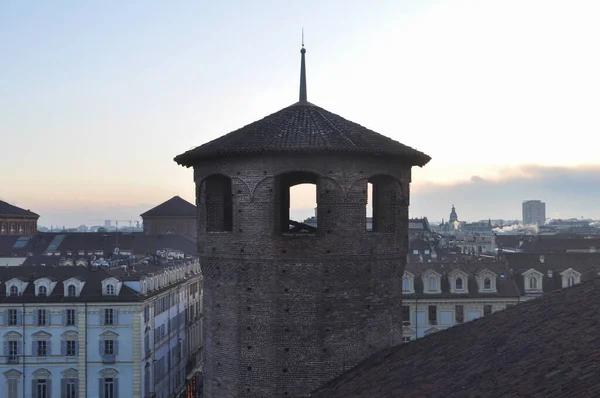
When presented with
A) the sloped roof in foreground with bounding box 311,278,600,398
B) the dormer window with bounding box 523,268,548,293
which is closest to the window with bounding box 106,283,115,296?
the dormer window with bounding box 523,268,548,293

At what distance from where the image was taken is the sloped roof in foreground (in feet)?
26.0

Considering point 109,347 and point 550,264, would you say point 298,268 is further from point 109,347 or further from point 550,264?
point 550,264

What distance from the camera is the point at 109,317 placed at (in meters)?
40.3

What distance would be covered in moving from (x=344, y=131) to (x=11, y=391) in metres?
35.5

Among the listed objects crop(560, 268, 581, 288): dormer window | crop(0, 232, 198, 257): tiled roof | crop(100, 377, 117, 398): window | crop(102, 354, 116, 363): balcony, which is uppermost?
crop(0, 232, 198, 257): tiled roof

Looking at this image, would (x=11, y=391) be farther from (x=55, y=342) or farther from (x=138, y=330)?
(x=138, y=330)

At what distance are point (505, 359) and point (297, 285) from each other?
494 centimetres

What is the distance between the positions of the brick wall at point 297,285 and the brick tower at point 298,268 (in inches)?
0.8

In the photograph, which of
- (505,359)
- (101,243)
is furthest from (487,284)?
(101,243)

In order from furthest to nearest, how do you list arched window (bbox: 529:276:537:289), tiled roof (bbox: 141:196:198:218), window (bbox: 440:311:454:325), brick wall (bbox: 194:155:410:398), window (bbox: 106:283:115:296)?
1. tiled roof (bbox: 141:196:198:218)
2. arched window (bbox: 529:276:537:289)
3. window (bbox: 440:311:454:325)
4. window (bbox: 106:283:115:296)
5. brick wall (bbox: 194:155:410:398)

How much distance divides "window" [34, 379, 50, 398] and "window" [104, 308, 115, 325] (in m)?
5.39

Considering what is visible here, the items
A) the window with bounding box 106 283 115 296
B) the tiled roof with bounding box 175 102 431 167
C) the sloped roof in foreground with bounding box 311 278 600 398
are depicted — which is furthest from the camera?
the window with bounding box 106 283 115 296

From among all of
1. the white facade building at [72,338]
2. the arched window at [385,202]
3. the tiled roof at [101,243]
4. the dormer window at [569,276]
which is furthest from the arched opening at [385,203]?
the tiled roof at [101,243]

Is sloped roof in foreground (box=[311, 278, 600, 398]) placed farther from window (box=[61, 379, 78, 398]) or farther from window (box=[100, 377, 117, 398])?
window (box=[61, 379, 78, 398])
